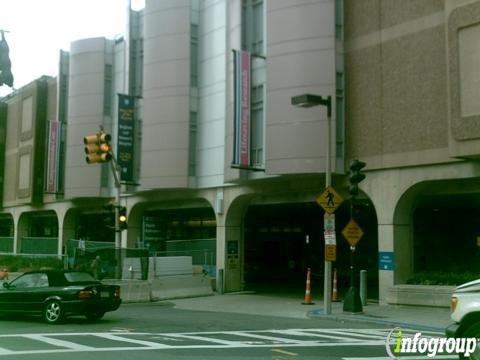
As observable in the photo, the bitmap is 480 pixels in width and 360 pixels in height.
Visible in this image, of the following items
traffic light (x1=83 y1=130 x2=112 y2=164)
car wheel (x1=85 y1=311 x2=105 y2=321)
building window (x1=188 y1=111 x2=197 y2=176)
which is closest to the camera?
car wheel (x1=85 y1=311 x2=105 y2=321)

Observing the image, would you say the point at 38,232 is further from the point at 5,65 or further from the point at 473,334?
the point at 473,334

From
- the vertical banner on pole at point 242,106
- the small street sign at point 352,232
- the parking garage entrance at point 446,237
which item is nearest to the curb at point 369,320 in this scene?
the small street sign at point 352,232

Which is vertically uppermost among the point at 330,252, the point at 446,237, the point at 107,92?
the point at 107,92

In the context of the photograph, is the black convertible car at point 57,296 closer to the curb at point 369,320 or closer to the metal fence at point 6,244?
the curb at point 369,320

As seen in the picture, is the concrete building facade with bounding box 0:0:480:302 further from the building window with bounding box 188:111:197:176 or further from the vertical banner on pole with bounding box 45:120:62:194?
the vertical banner on pole with bounding box 45:120:62:194

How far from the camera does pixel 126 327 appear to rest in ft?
52.1

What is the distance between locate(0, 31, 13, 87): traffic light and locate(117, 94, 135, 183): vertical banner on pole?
21612 mm

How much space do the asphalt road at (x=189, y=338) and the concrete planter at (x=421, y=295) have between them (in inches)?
152

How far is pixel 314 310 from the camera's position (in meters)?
20.5

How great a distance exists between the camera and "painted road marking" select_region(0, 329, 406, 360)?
39.9 feet

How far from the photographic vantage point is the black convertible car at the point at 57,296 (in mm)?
16531

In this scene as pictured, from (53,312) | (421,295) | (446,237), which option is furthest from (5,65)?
(446,237)

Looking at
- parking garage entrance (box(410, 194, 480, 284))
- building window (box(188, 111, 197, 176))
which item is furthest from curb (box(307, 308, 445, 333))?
parking garage entrance (box(410, 194, 480, 284))

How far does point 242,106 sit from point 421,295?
1008cm
